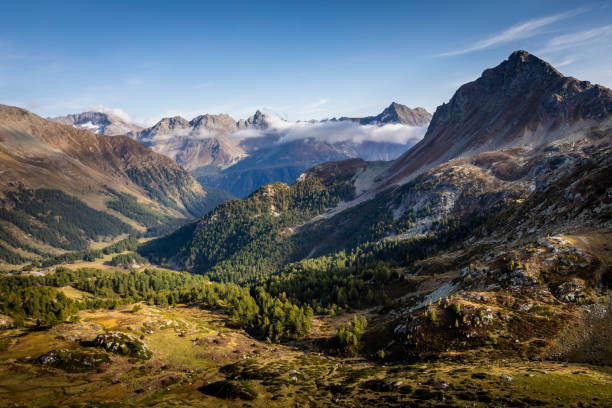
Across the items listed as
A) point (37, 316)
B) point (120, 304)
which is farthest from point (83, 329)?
point (120, 304)

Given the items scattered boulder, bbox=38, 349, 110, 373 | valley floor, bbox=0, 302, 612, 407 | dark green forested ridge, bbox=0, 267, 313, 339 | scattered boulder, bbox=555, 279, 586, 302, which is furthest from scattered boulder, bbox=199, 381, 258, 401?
scattered boulder, bbox=555, 279, 586, 302

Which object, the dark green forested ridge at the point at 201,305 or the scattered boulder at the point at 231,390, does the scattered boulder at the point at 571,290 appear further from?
the dark green forested ridge at the point at 201,305

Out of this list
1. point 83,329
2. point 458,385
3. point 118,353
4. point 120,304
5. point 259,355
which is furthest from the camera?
point 120,304

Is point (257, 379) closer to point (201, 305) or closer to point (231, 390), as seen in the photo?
point (231, 390)

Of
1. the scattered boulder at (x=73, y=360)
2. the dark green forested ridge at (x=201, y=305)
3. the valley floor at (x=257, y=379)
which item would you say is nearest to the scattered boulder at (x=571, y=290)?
the valley floor at (x=257, y=379)

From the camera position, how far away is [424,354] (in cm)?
7250

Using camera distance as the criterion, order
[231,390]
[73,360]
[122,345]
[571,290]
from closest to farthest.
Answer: [231,390] → [571,290] → [73,360] → [122,345]

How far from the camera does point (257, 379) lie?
71.7 meters

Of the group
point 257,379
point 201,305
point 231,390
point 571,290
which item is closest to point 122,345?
point 231,390

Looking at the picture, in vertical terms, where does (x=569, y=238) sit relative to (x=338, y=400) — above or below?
above

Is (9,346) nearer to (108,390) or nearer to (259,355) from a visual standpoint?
(108,390)

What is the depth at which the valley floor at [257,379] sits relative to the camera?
4709 centimetres

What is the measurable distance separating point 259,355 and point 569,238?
97491mm

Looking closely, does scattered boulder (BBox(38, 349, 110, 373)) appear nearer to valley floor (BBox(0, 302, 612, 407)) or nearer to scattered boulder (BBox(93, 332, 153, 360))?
valley floor (BBox(0, 302, 612, 407))
